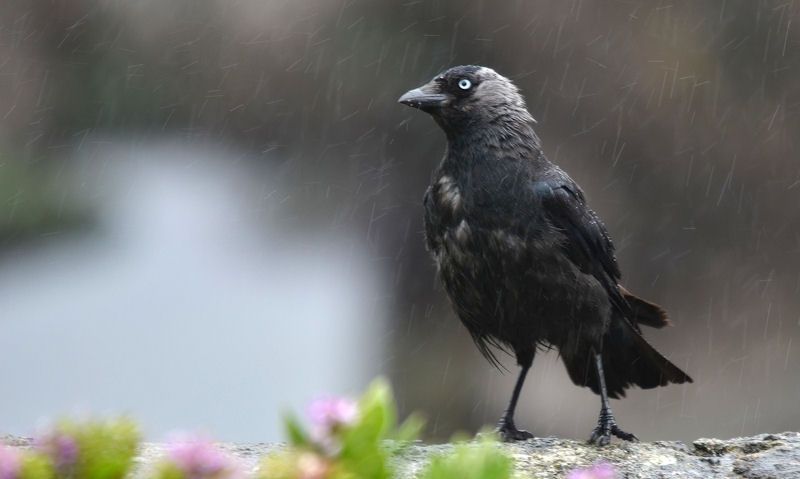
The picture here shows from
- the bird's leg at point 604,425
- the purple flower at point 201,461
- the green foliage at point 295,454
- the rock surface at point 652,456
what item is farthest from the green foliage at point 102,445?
the bird's leg at point 604,425

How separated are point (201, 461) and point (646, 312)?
3.98 meters

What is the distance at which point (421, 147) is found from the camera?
33.7 feet

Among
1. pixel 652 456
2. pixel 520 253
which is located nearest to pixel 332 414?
pixel 652 456

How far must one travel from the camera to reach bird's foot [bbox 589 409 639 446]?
13.5 ft

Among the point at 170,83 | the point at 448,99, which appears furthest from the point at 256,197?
the point at 448,99

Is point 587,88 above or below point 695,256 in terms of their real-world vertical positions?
above

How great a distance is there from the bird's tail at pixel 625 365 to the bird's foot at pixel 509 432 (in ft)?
1.14

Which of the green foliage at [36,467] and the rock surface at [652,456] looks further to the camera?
the rock surface at [652,456]

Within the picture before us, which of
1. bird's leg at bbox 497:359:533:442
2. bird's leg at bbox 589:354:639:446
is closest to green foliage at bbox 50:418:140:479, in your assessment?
bird's leg at bbox 589:354:639:446

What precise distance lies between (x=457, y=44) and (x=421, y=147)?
94 centimetres

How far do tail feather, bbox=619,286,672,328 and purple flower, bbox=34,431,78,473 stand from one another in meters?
3.85

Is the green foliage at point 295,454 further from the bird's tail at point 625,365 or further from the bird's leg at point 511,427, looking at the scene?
the bird's tail at point 625,365

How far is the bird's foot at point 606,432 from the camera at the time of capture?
4125 millimetres

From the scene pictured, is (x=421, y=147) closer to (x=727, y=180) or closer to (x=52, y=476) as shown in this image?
(x=727, y=180)
